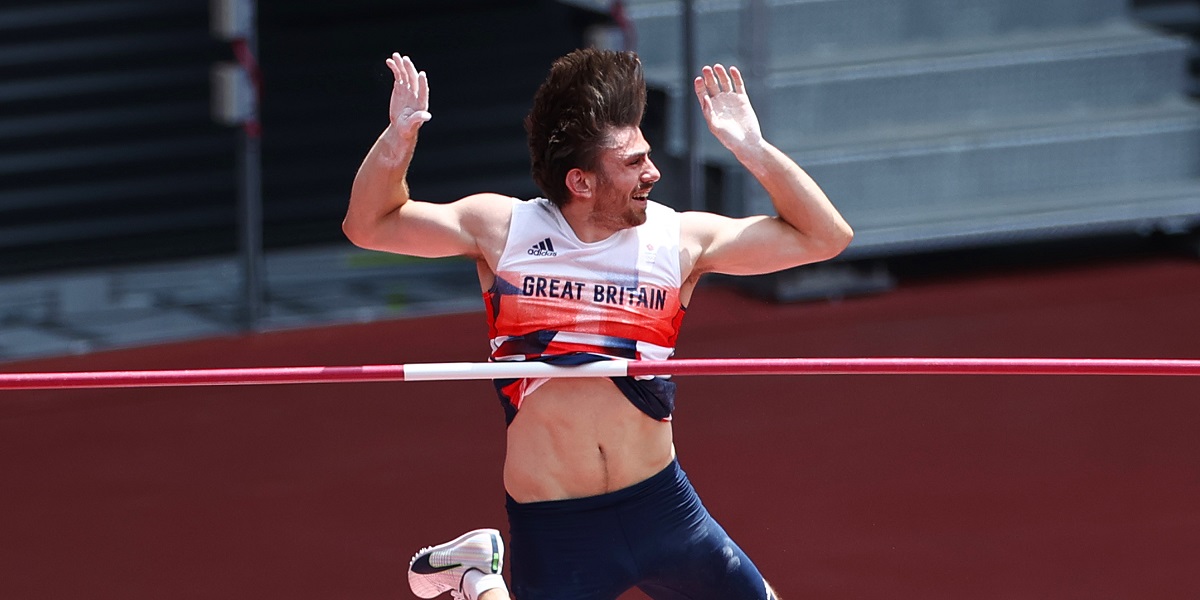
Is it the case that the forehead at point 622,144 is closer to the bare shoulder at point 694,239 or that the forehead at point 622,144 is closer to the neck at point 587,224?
the neck at point 587,224

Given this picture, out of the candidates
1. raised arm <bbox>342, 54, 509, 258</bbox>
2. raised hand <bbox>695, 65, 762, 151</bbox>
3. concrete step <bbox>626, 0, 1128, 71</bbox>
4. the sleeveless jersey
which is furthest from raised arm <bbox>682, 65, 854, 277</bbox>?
concrete step <bbox>626, 0, 1128, 71</bbox>

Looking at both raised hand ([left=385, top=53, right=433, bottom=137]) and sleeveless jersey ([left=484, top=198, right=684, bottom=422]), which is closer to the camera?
raised hand ([left=385, top=53, right=433, bottom=137])

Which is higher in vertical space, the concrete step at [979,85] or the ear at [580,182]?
the concrete step at [979,85]

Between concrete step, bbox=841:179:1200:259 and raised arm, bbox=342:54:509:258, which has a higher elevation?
raised arm, bbox=342:54:509:258

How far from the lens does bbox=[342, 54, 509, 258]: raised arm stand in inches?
151

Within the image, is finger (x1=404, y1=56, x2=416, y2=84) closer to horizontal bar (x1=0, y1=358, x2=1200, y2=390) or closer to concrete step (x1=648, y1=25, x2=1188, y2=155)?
Answer: horizontal bar (x1=0, y1=358, x2=1200, y2=390)

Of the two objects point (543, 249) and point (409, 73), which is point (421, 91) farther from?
point (543, 249)

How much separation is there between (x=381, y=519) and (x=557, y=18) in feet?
17.1

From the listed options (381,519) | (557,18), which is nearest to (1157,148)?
(557,18)

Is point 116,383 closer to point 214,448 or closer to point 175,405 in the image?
point 214,448

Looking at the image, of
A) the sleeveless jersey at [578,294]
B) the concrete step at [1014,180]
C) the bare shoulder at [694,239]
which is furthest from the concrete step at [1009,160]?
the sleeveless jersey at [578,294]

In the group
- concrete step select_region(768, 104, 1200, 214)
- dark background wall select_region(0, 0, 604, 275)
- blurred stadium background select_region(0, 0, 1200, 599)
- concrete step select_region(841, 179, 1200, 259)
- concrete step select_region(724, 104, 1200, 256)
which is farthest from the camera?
dark background wall select_region(0, 0, 604, 275)

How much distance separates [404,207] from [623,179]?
0.53 m

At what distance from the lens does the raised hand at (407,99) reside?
381 centimetres
